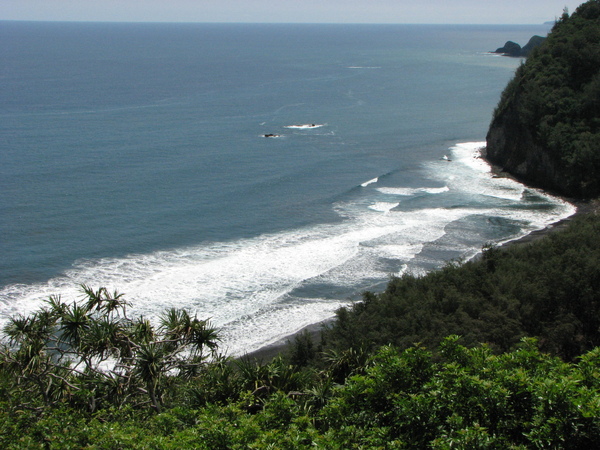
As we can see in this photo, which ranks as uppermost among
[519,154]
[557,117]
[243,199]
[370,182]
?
[557,117]

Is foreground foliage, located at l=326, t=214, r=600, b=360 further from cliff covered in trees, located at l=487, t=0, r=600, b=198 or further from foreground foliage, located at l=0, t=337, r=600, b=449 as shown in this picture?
cliff covered in trees, located at l=487, t=0, r=600, b=198

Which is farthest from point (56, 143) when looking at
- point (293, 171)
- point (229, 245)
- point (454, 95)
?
point (454, 95)

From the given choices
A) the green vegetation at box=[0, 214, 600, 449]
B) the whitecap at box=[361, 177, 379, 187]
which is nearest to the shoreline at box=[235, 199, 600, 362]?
the green vegetation at box=[0, 214, 600, 449]

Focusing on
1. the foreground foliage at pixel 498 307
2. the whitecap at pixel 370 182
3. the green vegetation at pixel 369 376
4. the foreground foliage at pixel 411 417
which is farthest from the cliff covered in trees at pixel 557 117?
the foreground foliage at pixel 411 417

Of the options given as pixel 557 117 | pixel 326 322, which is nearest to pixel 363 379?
pixel 326 322

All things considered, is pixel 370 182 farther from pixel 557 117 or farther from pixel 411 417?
pixel 411 417

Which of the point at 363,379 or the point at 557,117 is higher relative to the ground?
the point at 557,117
